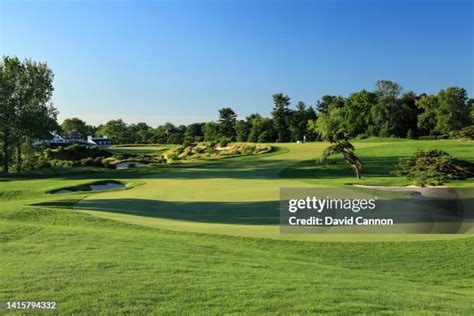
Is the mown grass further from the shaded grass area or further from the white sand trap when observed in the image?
the white sand trap

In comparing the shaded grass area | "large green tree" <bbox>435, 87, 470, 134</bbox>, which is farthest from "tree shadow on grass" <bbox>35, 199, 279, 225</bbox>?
"large green tree" <bbox>435, 87, 470, 134</bbox>

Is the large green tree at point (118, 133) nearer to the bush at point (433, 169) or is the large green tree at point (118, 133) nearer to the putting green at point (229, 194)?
the putting green at point (229, 194)

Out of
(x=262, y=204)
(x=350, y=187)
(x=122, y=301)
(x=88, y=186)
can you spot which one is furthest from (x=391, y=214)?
(x=88, y=186)

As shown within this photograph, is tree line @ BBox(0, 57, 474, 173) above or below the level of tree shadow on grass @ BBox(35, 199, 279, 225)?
above

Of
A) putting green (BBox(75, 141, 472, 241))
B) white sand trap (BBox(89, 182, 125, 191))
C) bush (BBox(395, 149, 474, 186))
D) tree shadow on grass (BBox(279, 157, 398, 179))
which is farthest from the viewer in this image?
tree shadow on grass (BBox(279, 157, 398, 179))

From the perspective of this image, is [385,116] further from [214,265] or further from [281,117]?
[214,265]

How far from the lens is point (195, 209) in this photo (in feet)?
62.7

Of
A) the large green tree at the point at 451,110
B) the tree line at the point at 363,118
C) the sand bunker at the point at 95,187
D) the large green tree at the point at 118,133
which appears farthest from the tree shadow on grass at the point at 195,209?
the large green tree at the point at 118,133

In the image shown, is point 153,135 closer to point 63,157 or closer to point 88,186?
point 63,157

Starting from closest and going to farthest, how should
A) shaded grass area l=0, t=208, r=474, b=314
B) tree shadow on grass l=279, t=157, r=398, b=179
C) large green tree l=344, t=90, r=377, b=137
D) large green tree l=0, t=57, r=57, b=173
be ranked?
1. shaded grass area l=0, t=208, r=474, b=314
2. tree shadow on grass l=279, t=157, r=398, b=179
3. large green tree l=0, t=57, r=57, b=173
4. large green tree l=344, t=90, r=377, b=137

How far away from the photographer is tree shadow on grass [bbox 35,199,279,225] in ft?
54.7

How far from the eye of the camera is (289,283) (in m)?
7.08

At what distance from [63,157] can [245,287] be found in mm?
60039

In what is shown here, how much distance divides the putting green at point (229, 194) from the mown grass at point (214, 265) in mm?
121
